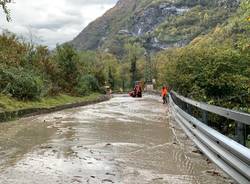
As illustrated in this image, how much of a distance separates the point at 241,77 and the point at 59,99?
17885 millimetres

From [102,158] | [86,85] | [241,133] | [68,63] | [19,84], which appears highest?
[68,63]

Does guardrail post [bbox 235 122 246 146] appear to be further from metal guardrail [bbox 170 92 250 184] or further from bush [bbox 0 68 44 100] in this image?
bush [bbox 0 68 44 100]

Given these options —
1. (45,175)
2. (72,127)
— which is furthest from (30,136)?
(45,175)

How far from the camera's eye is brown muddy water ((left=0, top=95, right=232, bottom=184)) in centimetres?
727

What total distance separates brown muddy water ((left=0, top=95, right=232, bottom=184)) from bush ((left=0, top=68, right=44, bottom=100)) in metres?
13.6

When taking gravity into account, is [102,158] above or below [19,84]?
below

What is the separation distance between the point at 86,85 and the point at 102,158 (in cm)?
4892

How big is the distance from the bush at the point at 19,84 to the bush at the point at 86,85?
18031 millimetres

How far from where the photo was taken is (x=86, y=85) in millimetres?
57625

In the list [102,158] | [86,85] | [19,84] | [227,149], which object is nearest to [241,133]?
[227,149]

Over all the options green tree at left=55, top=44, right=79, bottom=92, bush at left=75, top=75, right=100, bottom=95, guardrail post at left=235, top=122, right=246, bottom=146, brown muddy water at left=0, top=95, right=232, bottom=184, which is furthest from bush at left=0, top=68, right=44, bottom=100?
guardrail post at left=235, top=122, right=246, bottom=146

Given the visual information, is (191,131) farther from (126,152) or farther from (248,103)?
(248,103)

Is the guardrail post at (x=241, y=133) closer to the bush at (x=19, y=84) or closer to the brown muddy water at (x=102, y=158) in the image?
the brown muddy water at (x=102, y=158)

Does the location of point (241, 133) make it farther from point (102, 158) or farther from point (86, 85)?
point (86, 85)
